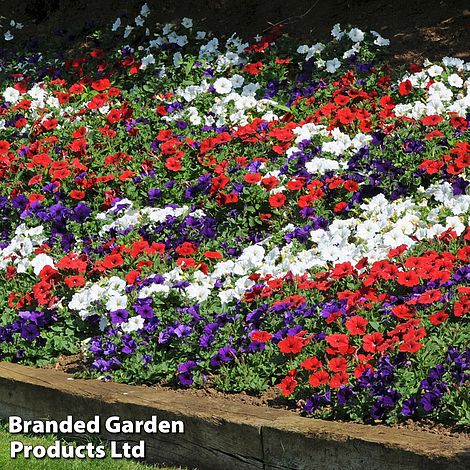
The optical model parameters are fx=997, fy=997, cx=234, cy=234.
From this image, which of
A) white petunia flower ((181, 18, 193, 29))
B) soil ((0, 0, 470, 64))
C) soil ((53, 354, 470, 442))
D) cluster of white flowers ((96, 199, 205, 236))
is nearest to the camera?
soil ((53, 354, 470, 442))

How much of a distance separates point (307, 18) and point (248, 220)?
3338mm

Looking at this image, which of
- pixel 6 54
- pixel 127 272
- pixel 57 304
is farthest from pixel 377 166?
pixel 6 54

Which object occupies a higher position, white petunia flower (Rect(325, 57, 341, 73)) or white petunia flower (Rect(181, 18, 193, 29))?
white petunia flower (Rect(181, 18, 193, 29))

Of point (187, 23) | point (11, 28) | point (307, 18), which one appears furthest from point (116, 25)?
point (307, 18)

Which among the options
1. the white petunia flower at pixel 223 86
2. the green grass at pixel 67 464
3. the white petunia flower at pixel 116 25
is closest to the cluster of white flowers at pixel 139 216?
the white petunia flower at pixel 223 86

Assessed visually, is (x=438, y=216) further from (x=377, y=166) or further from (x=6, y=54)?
(x=6, y=54)

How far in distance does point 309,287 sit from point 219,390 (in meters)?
0.75

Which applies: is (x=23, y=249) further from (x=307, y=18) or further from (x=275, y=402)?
(x=307, y=18)

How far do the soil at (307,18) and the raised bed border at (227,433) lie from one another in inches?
171

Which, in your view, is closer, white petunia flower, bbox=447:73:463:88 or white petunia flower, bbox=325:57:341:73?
white petunia flower, bbox=447:73:463:88

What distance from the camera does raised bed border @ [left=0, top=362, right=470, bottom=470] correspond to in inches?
148

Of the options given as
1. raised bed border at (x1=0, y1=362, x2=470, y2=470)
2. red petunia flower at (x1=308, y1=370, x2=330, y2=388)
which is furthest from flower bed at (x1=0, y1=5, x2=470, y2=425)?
raised bed border at (x1=0, y1=362, x2=470, y2=470)

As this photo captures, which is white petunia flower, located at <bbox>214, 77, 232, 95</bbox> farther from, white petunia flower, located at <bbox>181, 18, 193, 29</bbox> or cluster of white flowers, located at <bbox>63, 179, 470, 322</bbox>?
cluster of white flowers, located at <bbox>63, 179, 470, 322</bbox>

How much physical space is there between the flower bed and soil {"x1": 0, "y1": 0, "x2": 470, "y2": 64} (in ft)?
0.95
